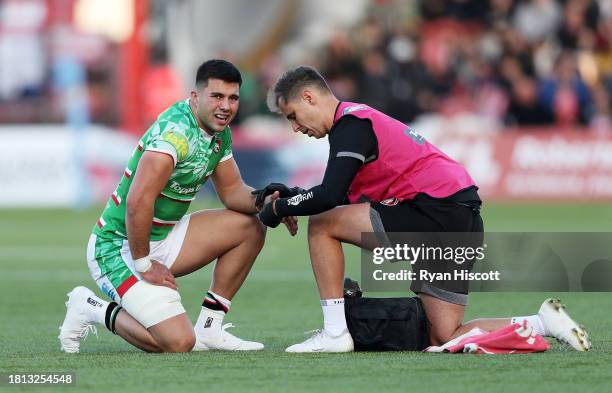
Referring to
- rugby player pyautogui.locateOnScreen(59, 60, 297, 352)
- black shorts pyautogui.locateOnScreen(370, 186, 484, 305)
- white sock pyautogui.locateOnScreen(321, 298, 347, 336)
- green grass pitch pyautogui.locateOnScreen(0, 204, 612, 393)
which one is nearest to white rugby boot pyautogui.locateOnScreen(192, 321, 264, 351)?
rugby player pyautogui.locateOnScreen(59, 60, 297, 352)

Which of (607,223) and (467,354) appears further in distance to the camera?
(607,223)

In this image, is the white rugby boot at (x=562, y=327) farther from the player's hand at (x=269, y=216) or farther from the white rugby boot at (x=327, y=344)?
the player's hand at (x=269, y=216)

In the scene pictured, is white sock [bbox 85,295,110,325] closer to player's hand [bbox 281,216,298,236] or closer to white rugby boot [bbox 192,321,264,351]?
white rugby boot [bbox 192,321,264,351]

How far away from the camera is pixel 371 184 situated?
24.8ft

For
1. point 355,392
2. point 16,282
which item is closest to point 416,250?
point 355,392

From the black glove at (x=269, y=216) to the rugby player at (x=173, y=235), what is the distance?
0.63ft

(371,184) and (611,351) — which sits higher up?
(371,184)

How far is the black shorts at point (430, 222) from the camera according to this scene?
7.42 m

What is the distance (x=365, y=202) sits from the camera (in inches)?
298

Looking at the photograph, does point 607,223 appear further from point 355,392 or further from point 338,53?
point 355,392

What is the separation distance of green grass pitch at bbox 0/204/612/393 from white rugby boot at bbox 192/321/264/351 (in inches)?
5.0

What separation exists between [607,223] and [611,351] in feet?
32.4

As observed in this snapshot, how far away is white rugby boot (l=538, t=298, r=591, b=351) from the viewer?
7.13 meters
